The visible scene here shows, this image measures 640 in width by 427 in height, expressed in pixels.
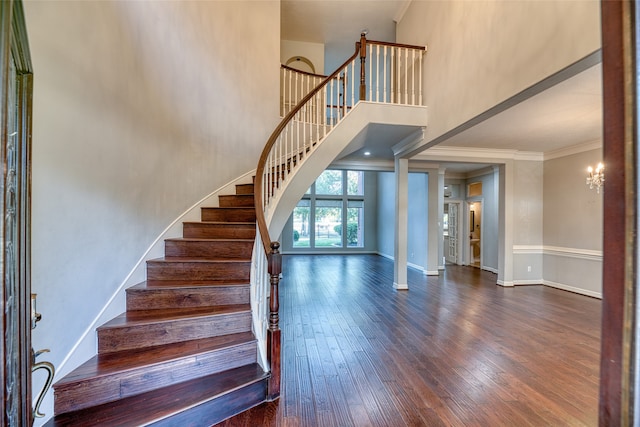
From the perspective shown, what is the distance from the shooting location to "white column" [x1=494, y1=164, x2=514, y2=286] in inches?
220

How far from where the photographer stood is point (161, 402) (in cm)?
170

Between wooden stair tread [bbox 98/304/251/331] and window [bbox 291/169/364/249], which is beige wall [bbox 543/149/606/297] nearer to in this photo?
wooden stair tread [bbox 98/304/251/331]

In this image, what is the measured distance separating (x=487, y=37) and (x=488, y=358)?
119 inches

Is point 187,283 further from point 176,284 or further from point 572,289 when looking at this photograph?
point 572,289

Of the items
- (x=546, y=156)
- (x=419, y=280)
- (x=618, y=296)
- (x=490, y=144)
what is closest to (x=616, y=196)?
(x=618, y=296)

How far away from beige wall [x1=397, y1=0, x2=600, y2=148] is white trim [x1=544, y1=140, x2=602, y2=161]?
3.05 meters

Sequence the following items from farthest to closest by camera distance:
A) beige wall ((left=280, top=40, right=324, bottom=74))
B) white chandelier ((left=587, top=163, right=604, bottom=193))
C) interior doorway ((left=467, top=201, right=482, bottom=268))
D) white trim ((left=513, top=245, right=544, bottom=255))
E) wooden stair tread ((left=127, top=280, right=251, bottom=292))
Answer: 1. interior doorway ((left=467, top=201, right=482, bottom=268))
2. beige wall ((left=280, top=40, right=324, bottom=74))
3. white trim ((left=513, top=245, right=544, bottom=255))
4. white chandelier ((left=587, top=163, right=604, bottom=193))
5. wooden stair tread ((left=127, top=280, right=251, bottom=292))

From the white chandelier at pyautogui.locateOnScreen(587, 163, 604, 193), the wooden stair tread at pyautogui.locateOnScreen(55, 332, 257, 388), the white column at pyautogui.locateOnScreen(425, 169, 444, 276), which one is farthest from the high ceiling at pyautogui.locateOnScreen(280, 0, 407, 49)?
the wooden stair tread at pyautogui.locateOnScreen(55, 332, 257, 388)

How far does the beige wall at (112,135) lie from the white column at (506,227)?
5.16 m

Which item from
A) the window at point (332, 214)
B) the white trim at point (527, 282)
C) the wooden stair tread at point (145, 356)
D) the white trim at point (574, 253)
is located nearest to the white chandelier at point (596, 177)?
the white trim at point (574, 253)

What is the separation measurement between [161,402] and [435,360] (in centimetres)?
220

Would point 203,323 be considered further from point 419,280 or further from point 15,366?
point 419,280

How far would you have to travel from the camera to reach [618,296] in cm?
47

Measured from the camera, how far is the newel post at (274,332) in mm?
1997
